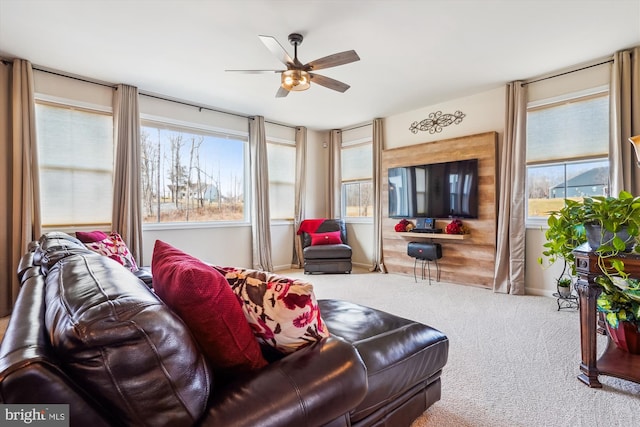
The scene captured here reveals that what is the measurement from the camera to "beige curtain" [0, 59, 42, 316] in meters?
3.32

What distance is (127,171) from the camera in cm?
399

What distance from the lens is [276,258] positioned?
580cm

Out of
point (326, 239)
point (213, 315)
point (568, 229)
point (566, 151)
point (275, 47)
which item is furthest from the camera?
point (326, 239)

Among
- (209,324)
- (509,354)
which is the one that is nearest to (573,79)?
(509,354)

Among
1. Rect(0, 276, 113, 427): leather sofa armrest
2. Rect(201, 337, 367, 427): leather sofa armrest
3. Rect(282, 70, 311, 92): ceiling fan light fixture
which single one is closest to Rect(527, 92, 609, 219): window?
Rect(282, 70, 311, 92): ceiling fan light fixture

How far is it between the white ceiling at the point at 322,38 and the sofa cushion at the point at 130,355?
8.27 ft

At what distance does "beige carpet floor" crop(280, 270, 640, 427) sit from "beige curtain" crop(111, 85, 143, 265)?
2.45 m

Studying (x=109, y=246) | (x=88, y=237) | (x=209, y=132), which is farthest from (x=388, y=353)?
(x=209, y=132)

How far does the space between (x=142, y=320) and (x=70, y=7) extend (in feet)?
9.85

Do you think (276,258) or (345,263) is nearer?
(345,263)

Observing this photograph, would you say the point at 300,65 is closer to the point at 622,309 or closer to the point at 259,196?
the point at 259,196

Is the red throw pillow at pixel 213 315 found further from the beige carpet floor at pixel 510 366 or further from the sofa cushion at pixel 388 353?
the beige carpet floor at pixel 510 366

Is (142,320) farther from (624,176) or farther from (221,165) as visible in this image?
(221,165)

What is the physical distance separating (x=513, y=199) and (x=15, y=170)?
5.56 meters
